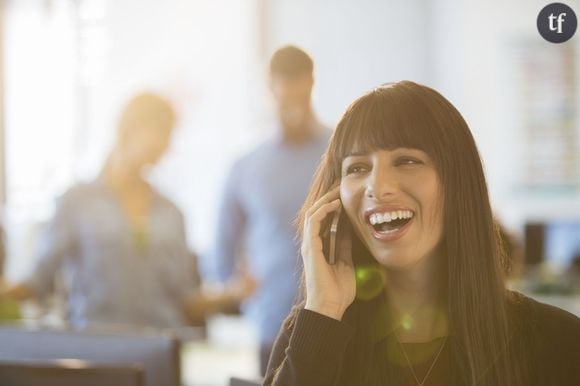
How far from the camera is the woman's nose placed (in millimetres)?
841

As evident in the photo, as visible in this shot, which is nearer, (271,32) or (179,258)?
(179,258)

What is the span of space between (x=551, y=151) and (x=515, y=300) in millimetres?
4735

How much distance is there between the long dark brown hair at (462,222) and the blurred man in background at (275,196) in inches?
14.8

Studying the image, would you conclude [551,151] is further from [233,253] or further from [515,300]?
[515,300]

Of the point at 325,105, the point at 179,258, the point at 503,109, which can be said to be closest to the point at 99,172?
the point at 179,258

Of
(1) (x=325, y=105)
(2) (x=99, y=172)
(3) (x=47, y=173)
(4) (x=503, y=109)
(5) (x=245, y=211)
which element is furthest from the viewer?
(3) (x=47, y=173)

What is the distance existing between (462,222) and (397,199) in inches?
3.1

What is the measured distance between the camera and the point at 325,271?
3.05 feet

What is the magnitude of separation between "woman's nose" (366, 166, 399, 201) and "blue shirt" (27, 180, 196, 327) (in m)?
1.25

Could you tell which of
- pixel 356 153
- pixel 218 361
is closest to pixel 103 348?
pixel 356 153

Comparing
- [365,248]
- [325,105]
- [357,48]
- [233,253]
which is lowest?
[233,253]

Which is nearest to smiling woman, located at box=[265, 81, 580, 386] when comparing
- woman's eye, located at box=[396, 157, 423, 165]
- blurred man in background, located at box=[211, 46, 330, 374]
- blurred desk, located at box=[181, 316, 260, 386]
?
woman's eye, located at box=[396, 157, 423, 165]

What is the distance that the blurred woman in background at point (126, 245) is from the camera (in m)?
1.98

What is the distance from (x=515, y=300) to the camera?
2.88 feet
